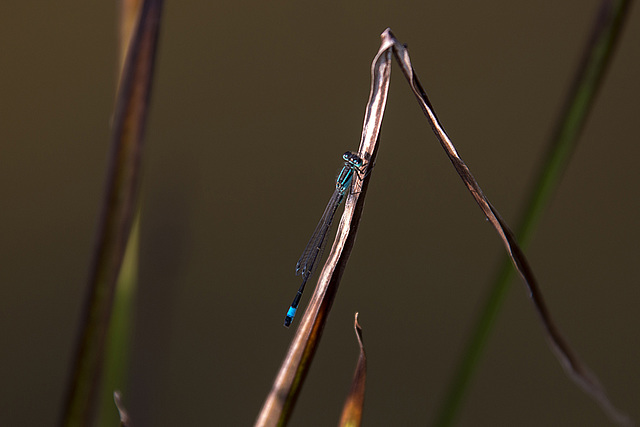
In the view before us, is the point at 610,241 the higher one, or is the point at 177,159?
the point at 610,241

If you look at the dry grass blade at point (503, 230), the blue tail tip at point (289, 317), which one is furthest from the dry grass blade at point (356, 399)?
the blue tail tip at point (289, 317)

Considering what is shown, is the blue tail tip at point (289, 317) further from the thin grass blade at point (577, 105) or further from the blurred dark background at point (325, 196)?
the blurred dark background at point (325, 196)

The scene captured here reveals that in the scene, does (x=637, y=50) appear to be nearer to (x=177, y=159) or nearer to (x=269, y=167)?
(x=269, y=167)

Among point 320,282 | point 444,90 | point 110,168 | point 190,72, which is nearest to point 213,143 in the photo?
point 190,72

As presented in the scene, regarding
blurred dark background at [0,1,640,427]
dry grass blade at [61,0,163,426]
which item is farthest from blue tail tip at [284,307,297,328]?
blurred dark background at [0,1,640,427]

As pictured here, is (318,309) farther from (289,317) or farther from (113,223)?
(289,317)

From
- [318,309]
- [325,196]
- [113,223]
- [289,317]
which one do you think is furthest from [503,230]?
[325,196]
